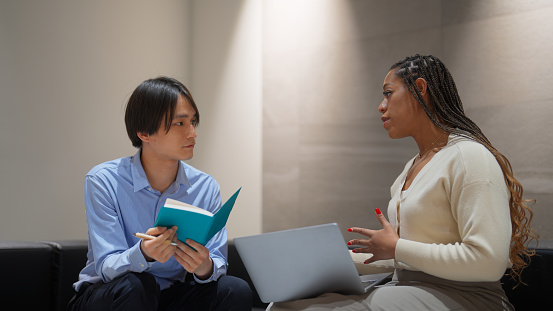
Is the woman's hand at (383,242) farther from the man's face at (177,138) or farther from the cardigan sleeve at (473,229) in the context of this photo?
the man's face at (177,138)

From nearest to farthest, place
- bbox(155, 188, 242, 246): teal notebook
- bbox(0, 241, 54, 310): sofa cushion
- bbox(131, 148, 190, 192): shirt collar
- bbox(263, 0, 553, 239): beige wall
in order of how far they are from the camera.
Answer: bbox(155, 188, 242, 246): teal notebook → bbox(131, 148, 190, 192): shirt collar → bbox(0, 241, 54, 310): sofa cushion → bbox(263, 0, 553, 239): beige wall

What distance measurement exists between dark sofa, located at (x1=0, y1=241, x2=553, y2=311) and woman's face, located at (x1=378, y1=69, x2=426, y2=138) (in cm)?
77

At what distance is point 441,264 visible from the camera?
154cm

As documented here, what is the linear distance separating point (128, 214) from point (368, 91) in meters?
1.65

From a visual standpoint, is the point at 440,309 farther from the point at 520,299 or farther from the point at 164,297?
the point at 164,297

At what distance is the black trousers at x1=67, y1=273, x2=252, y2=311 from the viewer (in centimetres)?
170

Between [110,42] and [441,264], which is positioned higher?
[110,42]

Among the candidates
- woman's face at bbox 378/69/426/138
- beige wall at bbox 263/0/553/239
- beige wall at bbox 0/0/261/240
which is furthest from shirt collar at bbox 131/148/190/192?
beige wall at bbox 263/0/553/239

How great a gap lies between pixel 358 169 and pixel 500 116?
2.72 feet

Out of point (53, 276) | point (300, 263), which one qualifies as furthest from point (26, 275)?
point (300, 263)

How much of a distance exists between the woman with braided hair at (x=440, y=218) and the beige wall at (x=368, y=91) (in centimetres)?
90

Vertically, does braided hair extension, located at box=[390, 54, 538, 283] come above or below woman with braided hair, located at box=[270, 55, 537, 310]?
above

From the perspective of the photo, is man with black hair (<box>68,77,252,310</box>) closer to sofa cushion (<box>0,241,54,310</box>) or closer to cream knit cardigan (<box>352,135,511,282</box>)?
sofa cushion (<box>0,241,54,310</box>)

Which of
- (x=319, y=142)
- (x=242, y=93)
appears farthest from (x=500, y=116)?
(x=242, y=93)
